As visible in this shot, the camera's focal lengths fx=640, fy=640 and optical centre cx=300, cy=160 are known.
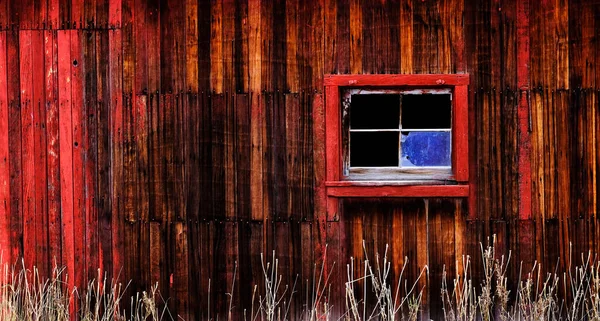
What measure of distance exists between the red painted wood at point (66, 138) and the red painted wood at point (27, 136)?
0.24 metres

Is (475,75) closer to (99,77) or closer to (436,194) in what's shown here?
(436,194)

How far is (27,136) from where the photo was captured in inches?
203

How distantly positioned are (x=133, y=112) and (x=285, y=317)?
2029 millimetres

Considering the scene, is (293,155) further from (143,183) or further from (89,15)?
(89,15)

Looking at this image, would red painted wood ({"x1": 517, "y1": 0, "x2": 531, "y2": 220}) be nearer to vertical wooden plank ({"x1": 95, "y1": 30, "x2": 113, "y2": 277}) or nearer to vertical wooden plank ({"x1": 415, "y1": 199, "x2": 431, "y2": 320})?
vertical wooden plank ({"x1": 415, "y1": 199, "x2": 431, "y2": 320})

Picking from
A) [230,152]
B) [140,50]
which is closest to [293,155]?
[230,152]

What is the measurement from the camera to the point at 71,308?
17.0ft

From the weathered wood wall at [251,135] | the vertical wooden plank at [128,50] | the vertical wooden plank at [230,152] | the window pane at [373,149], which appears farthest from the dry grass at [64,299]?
the window pane at [373,149]

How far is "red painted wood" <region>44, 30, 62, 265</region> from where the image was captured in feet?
16.9

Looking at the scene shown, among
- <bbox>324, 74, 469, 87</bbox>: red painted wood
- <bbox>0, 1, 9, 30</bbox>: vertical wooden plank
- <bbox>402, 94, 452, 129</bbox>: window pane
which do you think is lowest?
<bbox>402, 94, 452, 129</bbox>: window pane

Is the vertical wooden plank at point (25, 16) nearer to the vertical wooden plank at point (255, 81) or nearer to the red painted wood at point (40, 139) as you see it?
the red painted wood at point (40, 139)

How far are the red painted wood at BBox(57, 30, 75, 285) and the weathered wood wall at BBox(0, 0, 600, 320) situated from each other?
16mm

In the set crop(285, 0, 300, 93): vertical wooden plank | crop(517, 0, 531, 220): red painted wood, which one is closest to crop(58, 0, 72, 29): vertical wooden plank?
crop(285, 0, 300, 93): vertical wooden plank

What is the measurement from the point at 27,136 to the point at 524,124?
395 cm
